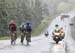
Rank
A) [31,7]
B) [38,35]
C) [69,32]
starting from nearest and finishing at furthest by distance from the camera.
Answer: [38,35]
[69,32]
[31,7]

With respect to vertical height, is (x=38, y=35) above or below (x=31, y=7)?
below

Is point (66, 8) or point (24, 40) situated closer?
point (24, 40)

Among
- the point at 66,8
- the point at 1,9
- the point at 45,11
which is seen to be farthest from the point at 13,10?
the point at 66,8

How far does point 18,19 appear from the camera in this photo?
1755 cm

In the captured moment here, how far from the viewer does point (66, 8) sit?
17891 millimetres

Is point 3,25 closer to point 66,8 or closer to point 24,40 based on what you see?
point 66,8

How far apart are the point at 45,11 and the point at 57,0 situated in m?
0.98

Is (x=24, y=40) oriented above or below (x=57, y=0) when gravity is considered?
below

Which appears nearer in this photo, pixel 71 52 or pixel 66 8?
pixel 71 52

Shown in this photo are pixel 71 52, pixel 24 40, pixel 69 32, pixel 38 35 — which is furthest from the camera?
pixel 69 32

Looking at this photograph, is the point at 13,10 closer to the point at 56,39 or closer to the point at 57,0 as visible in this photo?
the point at 57,0

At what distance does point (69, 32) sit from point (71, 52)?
769cm

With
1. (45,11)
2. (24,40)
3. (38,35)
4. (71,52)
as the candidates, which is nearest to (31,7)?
(45,11)

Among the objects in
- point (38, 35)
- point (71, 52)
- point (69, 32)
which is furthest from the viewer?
point (69, 32)
